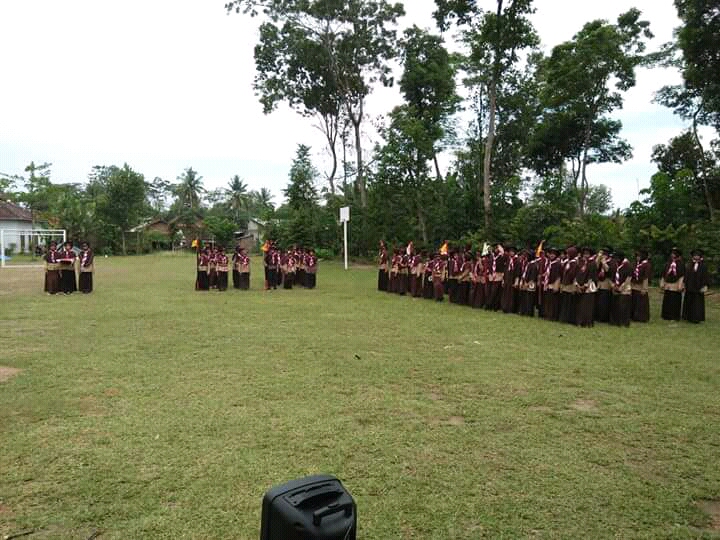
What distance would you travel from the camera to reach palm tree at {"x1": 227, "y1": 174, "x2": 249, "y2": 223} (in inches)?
2776

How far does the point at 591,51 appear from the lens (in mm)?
24344

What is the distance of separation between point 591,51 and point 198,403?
2457 centimetres

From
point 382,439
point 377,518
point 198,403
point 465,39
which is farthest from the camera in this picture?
point 465,39

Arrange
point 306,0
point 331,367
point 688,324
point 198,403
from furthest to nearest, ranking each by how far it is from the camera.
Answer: point 306,0 → point 688,324 → point 331,367 → point 198,403

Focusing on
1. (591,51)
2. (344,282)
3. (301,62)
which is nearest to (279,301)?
(344,282)

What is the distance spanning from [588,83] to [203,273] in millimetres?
19544

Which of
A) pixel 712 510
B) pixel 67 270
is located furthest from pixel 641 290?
pixel 67 270

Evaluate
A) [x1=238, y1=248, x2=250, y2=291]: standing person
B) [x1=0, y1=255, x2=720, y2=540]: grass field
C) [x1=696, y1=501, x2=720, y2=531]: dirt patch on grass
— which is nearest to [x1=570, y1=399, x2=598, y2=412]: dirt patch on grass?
[x1=0, y1=255, x2=720, y2=540]: grass field

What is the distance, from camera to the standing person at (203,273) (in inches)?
727

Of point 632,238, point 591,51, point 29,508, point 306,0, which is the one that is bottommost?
point 29,508

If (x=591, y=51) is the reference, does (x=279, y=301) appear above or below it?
below

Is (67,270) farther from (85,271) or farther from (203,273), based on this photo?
(203,273)

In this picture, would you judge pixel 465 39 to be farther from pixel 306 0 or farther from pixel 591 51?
pixel 306 0

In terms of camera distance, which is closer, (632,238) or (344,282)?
(632,238)
